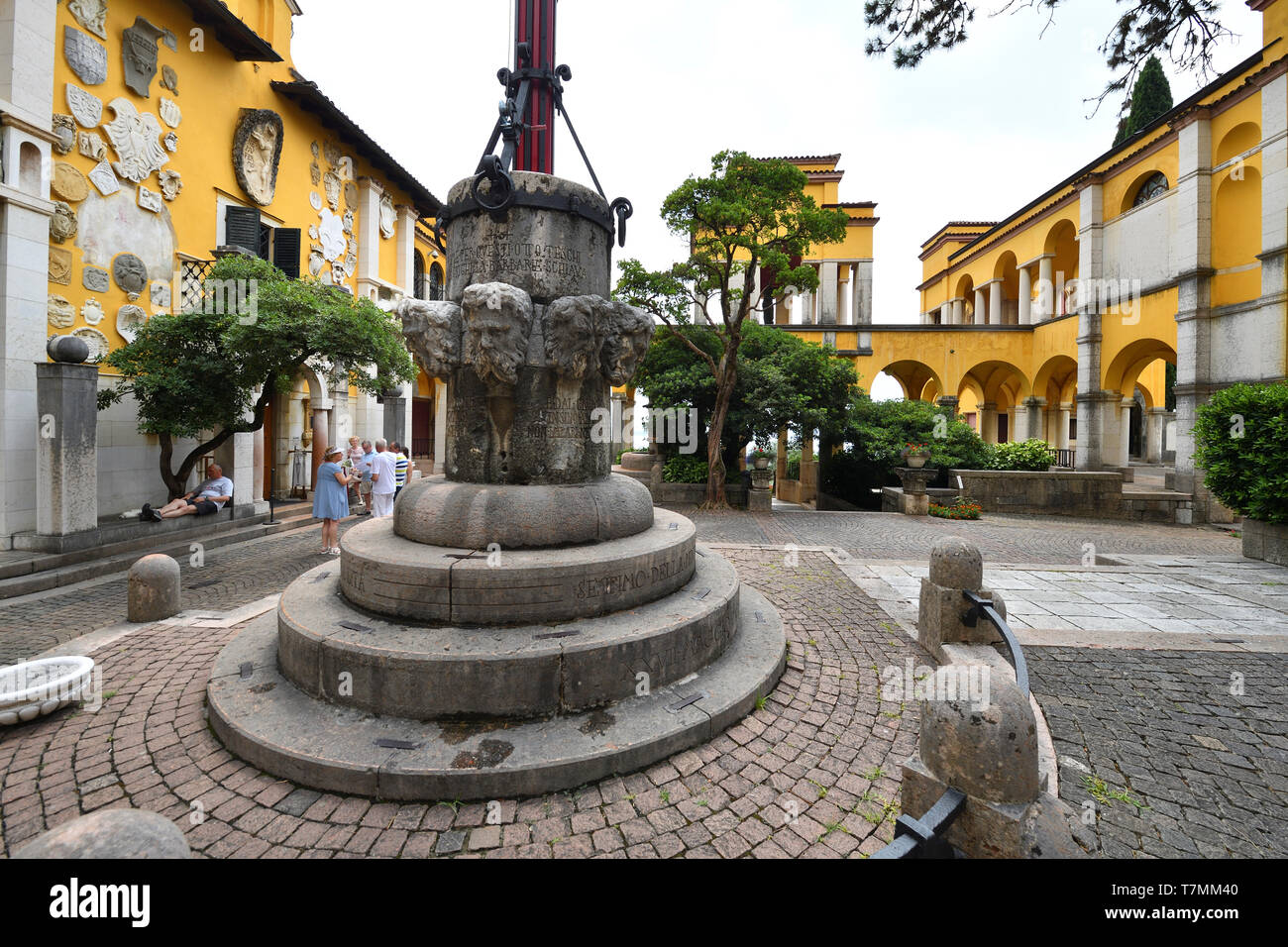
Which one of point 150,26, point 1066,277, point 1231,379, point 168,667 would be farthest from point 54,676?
point 1066,277

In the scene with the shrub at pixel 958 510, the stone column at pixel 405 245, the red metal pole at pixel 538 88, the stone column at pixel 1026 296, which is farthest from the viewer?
the stone column at pixel 1026 296

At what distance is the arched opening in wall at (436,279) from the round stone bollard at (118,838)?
2459cm

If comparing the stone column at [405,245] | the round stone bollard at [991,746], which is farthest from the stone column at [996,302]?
the round stone bollard at [991,746]

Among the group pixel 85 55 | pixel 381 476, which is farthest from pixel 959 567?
pixel 85 55

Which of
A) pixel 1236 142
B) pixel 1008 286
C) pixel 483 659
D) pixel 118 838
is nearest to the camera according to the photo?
pixel 118 838

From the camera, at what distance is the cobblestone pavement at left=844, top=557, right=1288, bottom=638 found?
5.86m

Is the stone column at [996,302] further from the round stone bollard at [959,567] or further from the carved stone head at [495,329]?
the carved stone head at [495,329]

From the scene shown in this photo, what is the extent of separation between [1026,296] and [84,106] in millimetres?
33259

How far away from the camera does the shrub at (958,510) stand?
1442 centimetres

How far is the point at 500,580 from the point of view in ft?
12.0

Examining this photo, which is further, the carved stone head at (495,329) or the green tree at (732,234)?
the green tree at (732,234)

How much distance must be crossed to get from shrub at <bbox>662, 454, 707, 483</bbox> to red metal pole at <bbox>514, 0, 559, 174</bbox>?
12.1 m

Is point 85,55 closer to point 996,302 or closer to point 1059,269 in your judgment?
point 1059,269

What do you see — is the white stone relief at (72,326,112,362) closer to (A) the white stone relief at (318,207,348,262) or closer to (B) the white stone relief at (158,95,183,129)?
(B) the white stone relief at (158,95,183,129)
